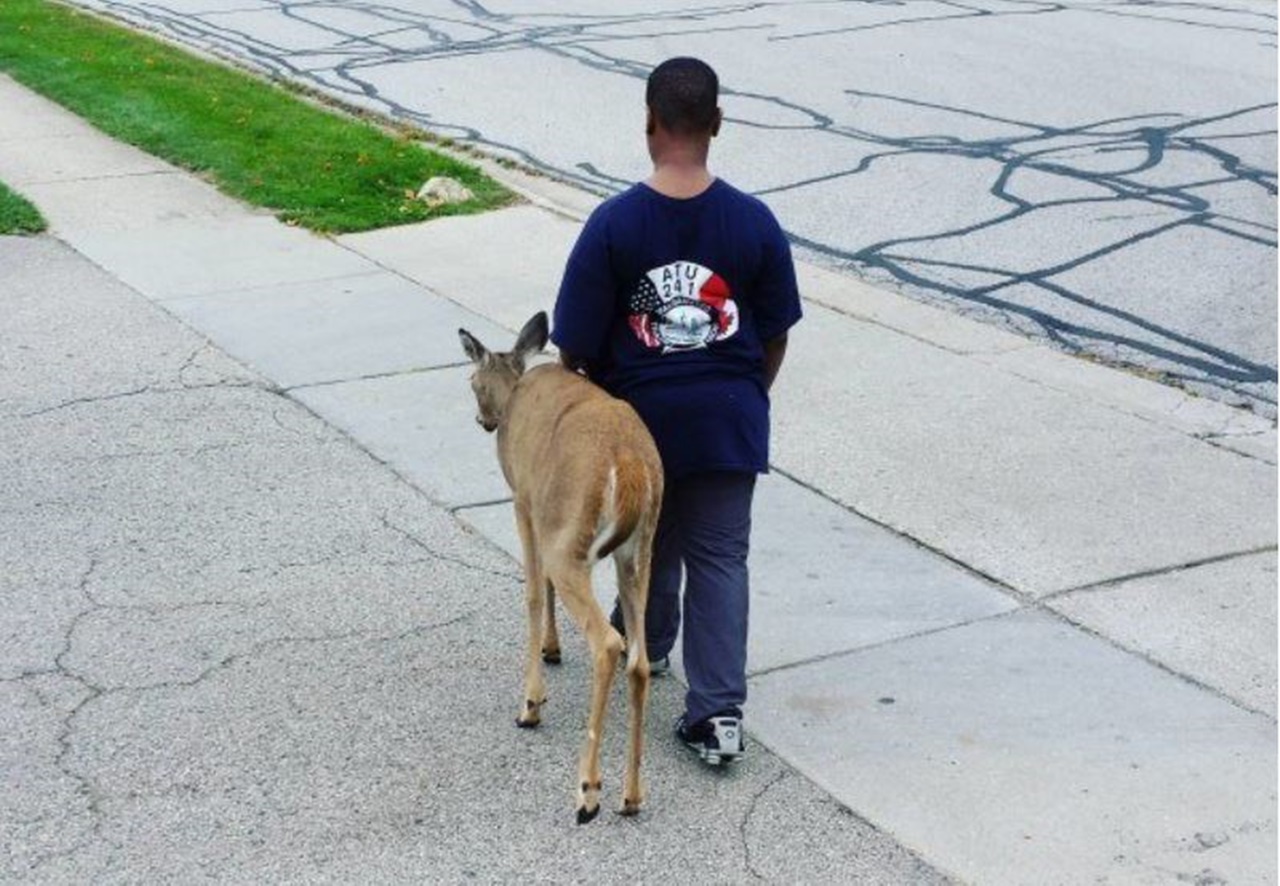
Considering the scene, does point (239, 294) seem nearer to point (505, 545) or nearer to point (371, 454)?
point (371, 454)

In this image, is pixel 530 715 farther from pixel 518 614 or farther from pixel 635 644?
pixel 518 614

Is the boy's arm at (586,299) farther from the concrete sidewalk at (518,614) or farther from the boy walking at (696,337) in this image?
the concrete sidewalk at (518,614)

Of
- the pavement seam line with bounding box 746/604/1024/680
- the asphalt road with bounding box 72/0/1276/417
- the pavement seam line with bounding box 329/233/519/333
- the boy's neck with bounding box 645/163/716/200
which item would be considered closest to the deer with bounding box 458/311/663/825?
the boy's neck with bounding box 645/163/716/200

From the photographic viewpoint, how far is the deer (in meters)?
4.45

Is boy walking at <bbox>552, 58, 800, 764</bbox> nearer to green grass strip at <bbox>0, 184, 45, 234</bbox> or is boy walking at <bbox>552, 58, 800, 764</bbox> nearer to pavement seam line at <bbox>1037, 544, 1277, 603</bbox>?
pavement seam line at <bbox>1037, 544, 1277, 603</bbox>

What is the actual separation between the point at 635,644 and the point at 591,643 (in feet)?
0.39

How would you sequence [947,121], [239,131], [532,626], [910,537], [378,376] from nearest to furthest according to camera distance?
[532,626], [910,537], [378,376], [239,131], [947,121]

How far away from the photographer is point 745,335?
476 cm

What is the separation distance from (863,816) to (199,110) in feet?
32.3

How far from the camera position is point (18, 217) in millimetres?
10438

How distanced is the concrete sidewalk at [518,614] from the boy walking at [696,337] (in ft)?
1.21

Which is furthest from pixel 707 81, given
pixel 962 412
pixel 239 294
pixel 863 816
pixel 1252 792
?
pixel 239 294

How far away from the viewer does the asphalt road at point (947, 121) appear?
31.1ft

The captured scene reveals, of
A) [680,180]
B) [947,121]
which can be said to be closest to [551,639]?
[680,180]
